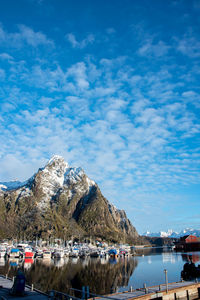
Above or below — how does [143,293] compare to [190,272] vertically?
above

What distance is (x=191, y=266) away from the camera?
2247 inches

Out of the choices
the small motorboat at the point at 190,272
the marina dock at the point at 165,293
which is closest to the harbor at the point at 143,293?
the marina dock at the point at 165,293

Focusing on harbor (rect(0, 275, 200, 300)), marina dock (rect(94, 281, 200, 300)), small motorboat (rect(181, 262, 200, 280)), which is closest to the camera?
harbor (rect(0, 275, 200, 300))

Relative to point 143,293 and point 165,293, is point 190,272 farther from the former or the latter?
point 143,293

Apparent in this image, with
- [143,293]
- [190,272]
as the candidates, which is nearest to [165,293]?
[143,293]

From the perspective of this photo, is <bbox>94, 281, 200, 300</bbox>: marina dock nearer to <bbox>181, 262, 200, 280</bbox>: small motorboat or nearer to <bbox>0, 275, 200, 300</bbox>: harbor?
<bbox>0, 275, 200, 300</bbox>: harbor

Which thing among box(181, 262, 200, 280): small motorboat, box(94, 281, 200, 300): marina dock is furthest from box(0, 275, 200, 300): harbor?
box(181, 262, 200, 280): small motorboat

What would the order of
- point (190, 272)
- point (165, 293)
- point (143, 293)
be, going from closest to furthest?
point (143, 293), point (165, 293), point (190, 272)

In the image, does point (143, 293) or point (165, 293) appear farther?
point (165, 293)

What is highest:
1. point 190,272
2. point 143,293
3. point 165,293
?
point 143,293

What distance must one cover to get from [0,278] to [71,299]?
27.7m

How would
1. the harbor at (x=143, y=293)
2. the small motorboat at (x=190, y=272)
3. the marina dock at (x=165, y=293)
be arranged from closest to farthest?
1. the harbor at (x=143, y=293)
2. the marina dock at (x=165, y=293)
3. the small motorboat at (x=190, y=272)

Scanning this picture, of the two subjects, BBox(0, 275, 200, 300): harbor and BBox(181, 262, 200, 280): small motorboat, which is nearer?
BBox(0, 275, 200, 300): harbor

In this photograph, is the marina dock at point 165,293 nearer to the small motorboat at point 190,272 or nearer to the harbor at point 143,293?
the harbor at point 143,293
